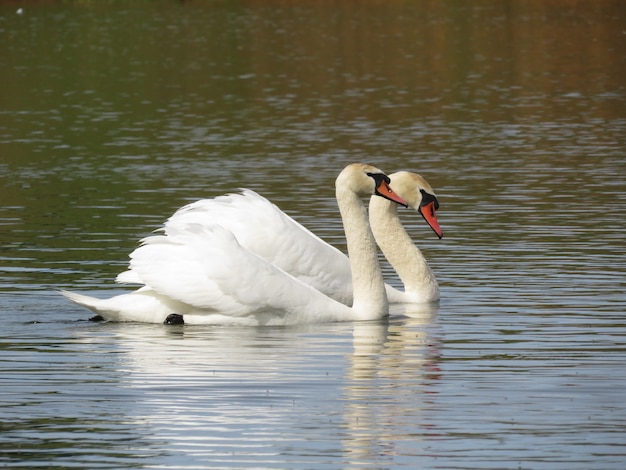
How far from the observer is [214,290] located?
13781mm

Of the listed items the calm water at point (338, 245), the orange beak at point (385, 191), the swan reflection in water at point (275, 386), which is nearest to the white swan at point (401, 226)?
the calm water at point (338, 245)

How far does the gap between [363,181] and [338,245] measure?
3.78 m

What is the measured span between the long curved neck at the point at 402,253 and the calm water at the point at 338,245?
1.07ft

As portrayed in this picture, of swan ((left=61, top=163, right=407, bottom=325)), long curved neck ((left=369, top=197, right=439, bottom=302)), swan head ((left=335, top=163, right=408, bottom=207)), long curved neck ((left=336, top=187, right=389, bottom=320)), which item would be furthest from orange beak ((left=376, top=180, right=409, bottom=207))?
long curved neck ((left=369, top=197, right=439, bottom=302))

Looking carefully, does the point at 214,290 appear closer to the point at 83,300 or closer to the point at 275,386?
the point at 83,300

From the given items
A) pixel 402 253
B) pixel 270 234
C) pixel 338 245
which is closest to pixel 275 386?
pixel 270 234

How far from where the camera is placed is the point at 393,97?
4047 cm

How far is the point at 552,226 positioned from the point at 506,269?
319 centimetres

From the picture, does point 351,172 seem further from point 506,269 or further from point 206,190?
point 206,190

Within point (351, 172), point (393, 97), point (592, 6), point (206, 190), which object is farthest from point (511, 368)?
point (592, 6)

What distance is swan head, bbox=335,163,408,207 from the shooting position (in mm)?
14758

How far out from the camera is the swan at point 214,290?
45.0 ft

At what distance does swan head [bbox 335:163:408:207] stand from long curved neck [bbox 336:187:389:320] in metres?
0.06

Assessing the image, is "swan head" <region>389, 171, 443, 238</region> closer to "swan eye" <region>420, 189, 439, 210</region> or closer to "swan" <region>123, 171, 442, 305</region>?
"swan eye" <region>420, 189, 439, 210</region>
